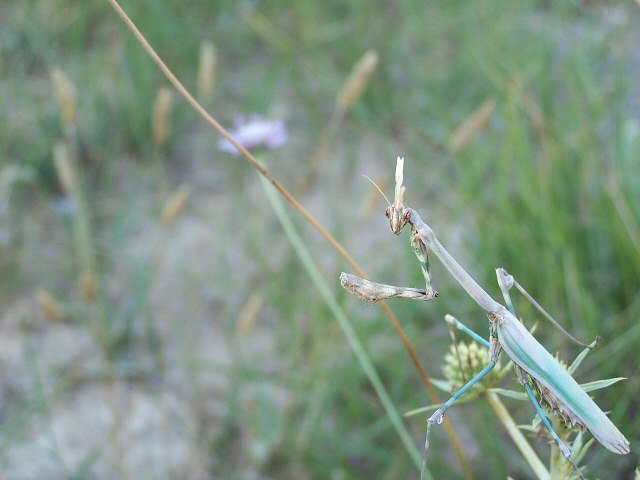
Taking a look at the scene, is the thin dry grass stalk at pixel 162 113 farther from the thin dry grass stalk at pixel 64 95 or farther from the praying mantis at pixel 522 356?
the praying mantis at pixel 522 356

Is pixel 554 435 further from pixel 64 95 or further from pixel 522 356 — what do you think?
pixel 64 95

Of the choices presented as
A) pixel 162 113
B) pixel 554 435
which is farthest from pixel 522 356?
pixel 162 113

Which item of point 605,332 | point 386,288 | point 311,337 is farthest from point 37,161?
point 386,288

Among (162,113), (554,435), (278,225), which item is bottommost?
(554,435)

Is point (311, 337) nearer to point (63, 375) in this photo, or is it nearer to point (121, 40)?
point (63, 375)

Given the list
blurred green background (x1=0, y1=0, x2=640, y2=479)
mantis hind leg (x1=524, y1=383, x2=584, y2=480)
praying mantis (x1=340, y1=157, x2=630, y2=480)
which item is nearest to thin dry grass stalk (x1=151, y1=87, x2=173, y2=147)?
blurred green background (x1=0, y1=0, x2=640, y2=479)

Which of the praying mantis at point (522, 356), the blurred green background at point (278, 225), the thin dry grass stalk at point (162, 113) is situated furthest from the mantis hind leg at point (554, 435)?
the thin dry grass stalk at point (162, 113)

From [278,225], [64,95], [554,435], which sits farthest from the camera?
[278,225]
